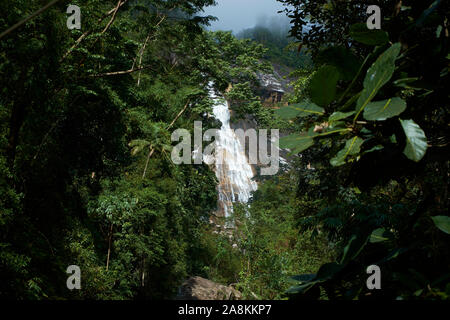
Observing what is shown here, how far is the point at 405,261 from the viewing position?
0.58 meters

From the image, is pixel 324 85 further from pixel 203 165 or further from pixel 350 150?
pixel 203 165

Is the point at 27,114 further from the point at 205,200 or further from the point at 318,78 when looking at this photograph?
the point at 205,200

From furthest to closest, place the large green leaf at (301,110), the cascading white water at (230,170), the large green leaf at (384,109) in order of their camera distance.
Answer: the cascading white water at (230,170) → the large green leaf at (301,110) → the large green leaf at (384,109)

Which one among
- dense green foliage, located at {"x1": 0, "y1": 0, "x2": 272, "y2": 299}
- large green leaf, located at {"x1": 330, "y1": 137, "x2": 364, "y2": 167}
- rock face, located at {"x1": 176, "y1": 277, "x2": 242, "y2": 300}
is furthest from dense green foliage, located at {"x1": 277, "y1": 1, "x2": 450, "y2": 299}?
rock face, located at {"x1": 176, "y1": 277, "x2": 242, "y2": 300}

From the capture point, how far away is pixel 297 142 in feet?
1.89

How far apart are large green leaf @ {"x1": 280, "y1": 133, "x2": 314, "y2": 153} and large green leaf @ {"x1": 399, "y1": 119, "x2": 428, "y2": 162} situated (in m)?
0.14

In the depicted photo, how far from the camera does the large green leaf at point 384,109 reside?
1.54 feet

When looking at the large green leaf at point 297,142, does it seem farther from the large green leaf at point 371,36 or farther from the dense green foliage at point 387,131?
the large green leaf at point 371,36

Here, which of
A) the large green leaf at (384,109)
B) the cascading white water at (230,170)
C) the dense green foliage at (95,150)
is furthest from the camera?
the cascading white water at (230,170)

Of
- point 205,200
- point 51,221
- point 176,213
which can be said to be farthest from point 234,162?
point 51,221

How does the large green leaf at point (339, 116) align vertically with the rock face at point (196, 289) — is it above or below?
above

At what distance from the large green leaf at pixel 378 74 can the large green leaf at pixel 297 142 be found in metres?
0.10

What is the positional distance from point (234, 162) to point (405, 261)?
2427 cm

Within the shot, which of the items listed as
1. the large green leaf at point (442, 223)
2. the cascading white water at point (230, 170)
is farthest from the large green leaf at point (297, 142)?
the cascading white water at point (230, 170)
